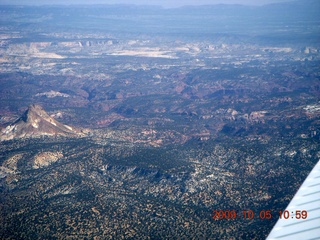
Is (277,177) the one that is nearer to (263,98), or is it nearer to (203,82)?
(263,98)

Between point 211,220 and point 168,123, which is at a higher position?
point 211,220

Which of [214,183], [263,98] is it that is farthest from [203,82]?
[214,183]

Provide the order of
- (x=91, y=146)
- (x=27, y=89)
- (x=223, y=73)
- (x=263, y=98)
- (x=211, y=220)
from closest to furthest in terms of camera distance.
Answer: (x=211, y=220), (x=91, y=146), (x=263, y=98), (x=27, y=89), (x=223, y=73)

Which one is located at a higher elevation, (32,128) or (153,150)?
(32,128)

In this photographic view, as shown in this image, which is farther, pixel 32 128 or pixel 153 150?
pixel 32 128

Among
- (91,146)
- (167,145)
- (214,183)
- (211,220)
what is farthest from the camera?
(167,145)

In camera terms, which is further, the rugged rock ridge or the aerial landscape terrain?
the rugged rock ridge

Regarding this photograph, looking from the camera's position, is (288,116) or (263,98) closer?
(288,116)

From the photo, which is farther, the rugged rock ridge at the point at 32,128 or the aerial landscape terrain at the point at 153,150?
the rugged rock ridge at the point at 32,128
